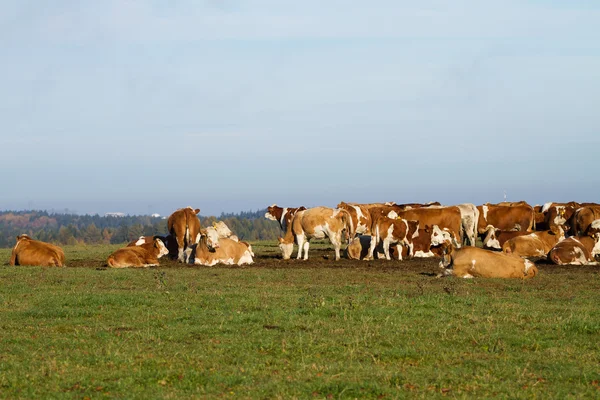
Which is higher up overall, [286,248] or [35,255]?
[286,248]

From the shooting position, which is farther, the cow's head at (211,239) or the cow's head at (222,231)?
the cow's head at (222,231)

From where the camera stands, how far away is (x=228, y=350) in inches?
416

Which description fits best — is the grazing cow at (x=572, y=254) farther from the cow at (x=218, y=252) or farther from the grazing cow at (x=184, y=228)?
the grazing cow at (x=184, y=228)

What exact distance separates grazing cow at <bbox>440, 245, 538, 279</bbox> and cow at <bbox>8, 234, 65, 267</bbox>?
37.5 ft

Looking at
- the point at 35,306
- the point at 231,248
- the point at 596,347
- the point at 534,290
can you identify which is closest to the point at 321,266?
the point at 231,248

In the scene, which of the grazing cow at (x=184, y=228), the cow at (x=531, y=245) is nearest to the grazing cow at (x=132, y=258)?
the grazing cow at (x=184, y=228)

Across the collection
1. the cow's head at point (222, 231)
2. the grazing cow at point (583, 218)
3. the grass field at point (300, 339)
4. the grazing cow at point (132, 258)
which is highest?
the grazing cow at point (583, 218)

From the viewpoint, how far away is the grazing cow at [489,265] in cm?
1856

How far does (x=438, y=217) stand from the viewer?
31.2 metres

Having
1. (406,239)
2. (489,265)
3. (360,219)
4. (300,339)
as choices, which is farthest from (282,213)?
(300,339)

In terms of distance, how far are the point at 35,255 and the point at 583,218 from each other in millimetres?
19277

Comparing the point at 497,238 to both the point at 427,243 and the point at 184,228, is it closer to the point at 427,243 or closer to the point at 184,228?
the point at 427,243

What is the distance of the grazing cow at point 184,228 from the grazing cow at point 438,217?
7914 millimetres

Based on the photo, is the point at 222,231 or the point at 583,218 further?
the point at 583,218
